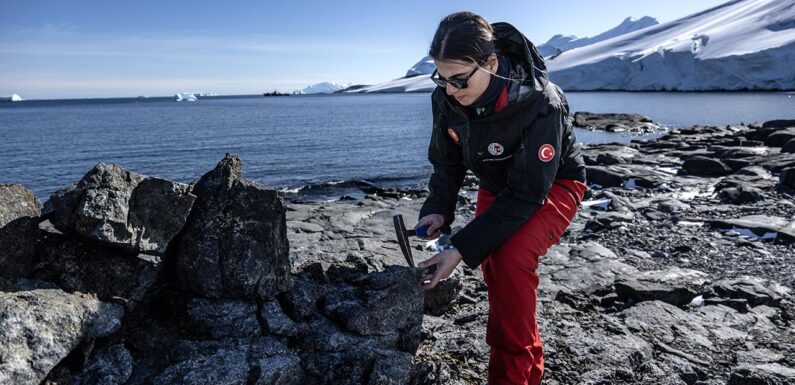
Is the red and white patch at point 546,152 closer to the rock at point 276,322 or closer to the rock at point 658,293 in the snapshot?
the rock at point 276,322

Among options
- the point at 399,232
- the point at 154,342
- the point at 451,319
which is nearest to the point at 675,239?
the point at 451,319

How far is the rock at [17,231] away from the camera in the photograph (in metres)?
3.51

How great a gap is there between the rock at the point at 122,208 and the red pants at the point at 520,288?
2.15m

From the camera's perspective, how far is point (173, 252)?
4.03m

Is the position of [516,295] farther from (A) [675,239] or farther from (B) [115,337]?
(A) [675,239]

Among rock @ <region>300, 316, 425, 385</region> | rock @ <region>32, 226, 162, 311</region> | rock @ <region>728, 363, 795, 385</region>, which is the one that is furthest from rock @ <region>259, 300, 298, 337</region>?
rock @ <region>728, 363, 795, 385</region>

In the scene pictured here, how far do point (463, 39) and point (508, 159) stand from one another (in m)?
0.83

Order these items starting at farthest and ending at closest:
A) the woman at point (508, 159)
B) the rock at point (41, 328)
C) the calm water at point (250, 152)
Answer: the calm water at point (250, 152) → the woman at point (508, 159) → the rock at point (41, 328)

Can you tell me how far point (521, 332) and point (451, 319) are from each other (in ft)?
6.95

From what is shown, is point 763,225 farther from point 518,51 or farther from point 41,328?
point 41,328

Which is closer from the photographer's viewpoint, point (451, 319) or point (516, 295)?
point (516, 295)

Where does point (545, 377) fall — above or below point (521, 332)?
below

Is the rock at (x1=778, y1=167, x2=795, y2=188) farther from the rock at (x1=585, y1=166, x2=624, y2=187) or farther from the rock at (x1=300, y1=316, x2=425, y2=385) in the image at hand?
the rock at (x1=300, y1=316, x2=425, y2=385)

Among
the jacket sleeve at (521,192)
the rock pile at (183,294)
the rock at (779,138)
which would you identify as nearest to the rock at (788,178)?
the rock at (779,138)
